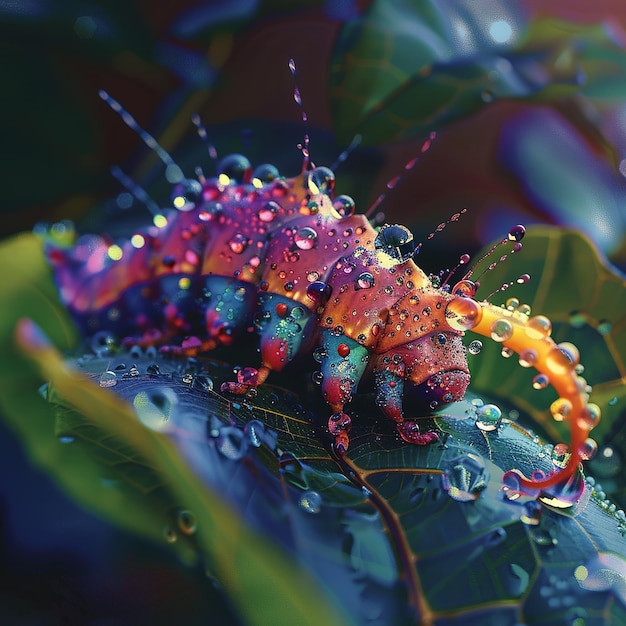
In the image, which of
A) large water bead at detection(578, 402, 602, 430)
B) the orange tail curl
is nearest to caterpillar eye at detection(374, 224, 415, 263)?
the orange tail curl

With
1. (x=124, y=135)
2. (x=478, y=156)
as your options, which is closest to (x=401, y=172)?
(x=478, y=156)

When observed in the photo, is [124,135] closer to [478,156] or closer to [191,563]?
[478,156]

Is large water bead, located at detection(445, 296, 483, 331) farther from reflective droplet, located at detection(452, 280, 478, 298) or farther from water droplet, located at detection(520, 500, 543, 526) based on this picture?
water droplet, located at detection(520, 500, 543, 526)

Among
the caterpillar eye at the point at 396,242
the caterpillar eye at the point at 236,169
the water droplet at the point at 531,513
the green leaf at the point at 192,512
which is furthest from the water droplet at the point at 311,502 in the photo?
the caterpillar eye at the point at 236,169

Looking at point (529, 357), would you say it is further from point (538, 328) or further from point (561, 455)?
point (561, 455)

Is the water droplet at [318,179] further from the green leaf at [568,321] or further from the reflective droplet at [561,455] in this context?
the reflective droplet at [561,455]

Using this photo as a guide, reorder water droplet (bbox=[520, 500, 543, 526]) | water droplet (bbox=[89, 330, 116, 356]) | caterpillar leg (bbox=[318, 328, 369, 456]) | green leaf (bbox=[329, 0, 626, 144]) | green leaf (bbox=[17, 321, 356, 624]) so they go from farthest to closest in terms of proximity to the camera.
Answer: green leaf (bbox=[329, 0, 626, 144]), water droplet (bbox=[89, 330, 116, 356]), caterpillar leg (bbox=[318, 328, 369, 456]), water droplet (bbox=[520, 500, 543, 526]), green leaf (bbox=[17, 321, 356, 624])
